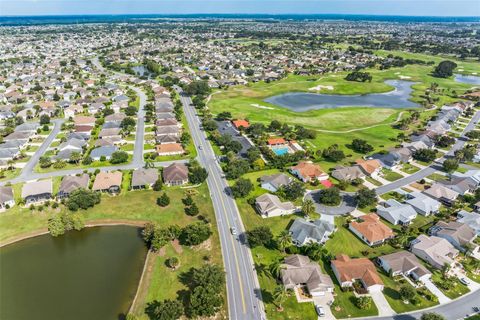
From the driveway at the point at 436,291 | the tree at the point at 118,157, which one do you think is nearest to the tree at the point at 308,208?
the driveway at the point at 436,291

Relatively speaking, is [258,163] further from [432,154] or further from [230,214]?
[432,154]

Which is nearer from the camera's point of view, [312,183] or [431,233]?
[431,233]

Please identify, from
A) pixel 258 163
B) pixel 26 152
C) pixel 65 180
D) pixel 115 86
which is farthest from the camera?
pixel 115 86

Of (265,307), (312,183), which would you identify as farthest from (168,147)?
(265,307)

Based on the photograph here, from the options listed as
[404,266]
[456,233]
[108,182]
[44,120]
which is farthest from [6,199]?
[456,233]

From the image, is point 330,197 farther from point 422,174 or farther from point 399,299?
point 422,174

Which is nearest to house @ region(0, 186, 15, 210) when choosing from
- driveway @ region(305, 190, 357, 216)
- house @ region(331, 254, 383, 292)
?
driveway @ region(305, 190, 357, 216)

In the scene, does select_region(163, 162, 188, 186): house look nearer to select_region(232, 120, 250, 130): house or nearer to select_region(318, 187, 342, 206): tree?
select_region(318, 187, 342, 206): tree
